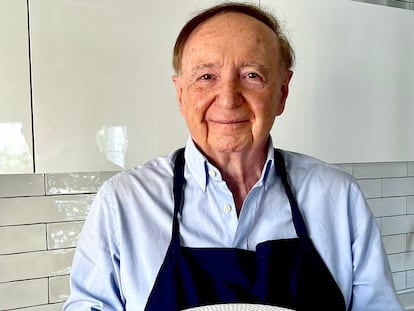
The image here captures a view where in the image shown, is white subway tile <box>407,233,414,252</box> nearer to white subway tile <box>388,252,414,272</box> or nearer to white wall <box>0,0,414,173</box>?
white subway tile <box>388,252,414,272</box>

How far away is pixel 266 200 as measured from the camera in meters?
0.91

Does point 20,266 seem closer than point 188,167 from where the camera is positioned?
No

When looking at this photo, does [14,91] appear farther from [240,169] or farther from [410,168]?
[410,168]

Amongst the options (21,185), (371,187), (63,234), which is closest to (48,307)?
(63,234)

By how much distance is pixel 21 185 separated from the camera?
1247mm

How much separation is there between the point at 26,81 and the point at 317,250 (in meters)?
0.74

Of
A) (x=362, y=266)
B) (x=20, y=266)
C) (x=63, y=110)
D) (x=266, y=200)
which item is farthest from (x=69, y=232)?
(x=362, y=266)

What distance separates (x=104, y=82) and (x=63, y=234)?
0.55 meters

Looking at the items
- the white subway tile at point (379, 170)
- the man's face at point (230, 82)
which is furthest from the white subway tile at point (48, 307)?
the white subway tile at point (379, 170)

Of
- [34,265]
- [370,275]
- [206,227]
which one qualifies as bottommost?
[34,265]

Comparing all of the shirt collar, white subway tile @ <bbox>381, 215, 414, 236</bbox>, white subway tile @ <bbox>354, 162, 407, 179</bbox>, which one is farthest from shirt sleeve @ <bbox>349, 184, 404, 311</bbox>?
white subway tile @ <bbox>381, 215, 414, 236</bbox>

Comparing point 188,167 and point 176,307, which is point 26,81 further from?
point 176,307

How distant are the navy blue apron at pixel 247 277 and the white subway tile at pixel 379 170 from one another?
0.98m

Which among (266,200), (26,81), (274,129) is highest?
(26,81)
